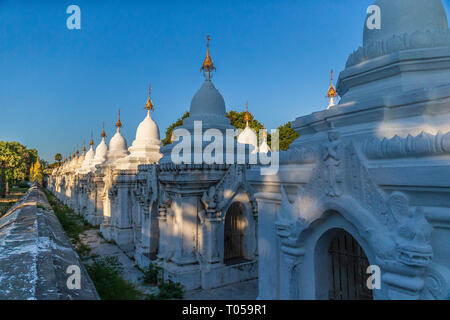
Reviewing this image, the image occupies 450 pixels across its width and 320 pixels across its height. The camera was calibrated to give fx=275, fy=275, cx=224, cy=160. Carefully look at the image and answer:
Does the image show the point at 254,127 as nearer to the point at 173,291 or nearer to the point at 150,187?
the point at 150,187

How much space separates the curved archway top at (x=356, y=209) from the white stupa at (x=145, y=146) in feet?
42.9

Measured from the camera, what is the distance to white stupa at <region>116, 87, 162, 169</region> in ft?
55.5

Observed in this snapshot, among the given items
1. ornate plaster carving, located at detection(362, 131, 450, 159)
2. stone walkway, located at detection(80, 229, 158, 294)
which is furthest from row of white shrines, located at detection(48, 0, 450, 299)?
stone walkway, located at detection(80, 229, 158, 294)

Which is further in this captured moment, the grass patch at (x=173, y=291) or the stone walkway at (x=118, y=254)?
the stone walkway at (x=118, y=254)

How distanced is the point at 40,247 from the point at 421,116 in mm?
7512

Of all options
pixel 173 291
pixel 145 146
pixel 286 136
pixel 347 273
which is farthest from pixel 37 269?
pixel 286 136

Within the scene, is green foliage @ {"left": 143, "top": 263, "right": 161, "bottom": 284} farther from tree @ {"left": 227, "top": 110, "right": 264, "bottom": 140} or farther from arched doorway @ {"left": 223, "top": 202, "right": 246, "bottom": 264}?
tree @ {"left": 227, "top": 110, "right": 264, "bottom": 140}

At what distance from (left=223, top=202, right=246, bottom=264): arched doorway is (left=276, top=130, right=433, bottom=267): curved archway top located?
5.89 metres

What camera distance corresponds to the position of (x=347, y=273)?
199 inches

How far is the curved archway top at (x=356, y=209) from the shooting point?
11.1ft

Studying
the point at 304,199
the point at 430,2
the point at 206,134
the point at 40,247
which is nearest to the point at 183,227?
the point at 206,134

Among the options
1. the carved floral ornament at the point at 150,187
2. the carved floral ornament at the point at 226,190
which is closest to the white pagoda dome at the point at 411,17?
the carved floral ornament at the point at 226,190

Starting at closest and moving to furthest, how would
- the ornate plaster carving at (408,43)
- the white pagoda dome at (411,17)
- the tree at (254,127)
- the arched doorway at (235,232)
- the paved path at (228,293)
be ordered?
the ornate plaster carving at (408,43) < the white pagoda dome at (411,17) < the paved path at (228,293) < the arched doorway at (235,232) < the tree at (254,127)

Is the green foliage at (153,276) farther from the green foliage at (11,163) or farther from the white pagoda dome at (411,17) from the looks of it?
the green foliage at (11,163)
